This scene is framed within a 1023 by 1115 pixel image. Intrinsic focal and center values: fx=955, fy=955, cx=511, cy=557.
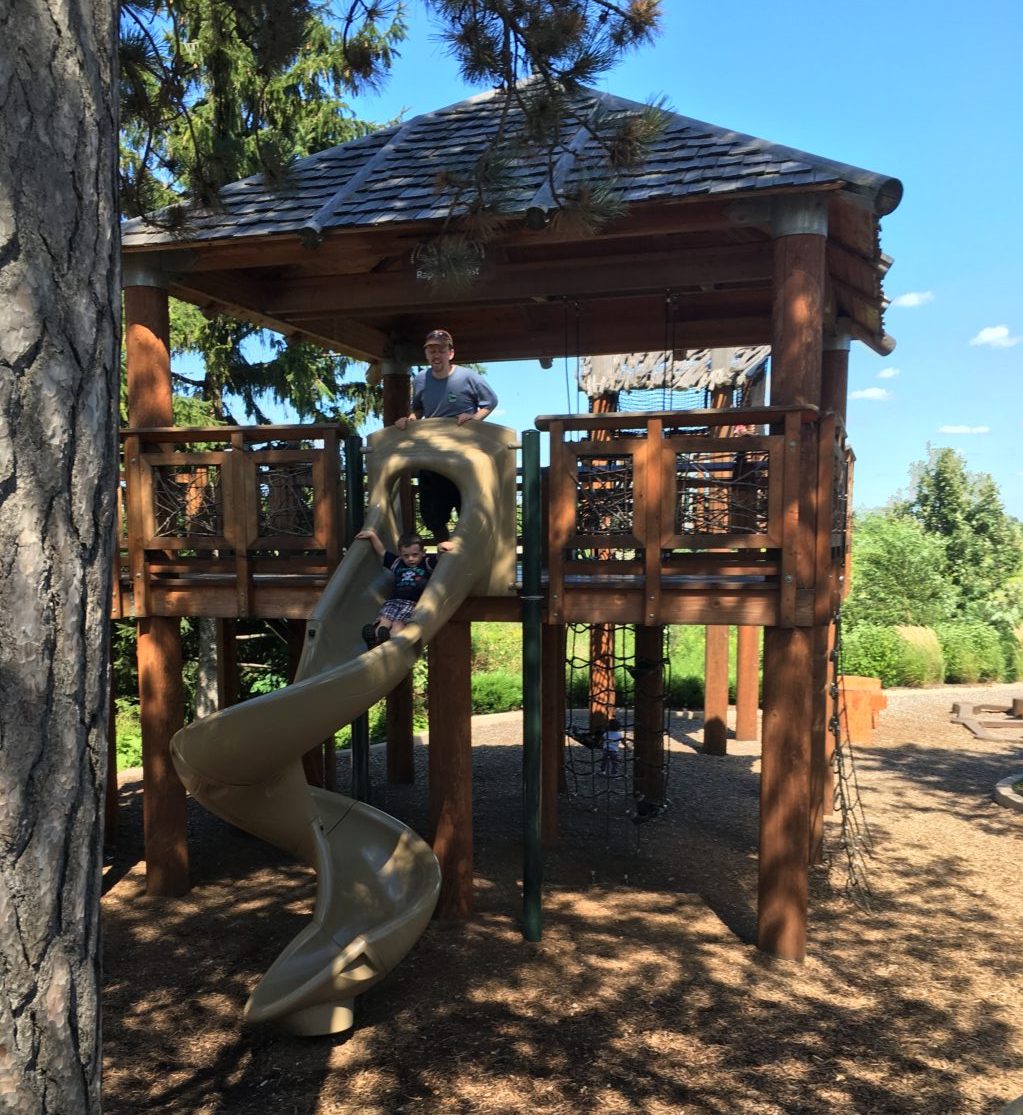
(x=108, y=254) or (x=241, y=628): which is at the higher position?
(x=108, y=254)

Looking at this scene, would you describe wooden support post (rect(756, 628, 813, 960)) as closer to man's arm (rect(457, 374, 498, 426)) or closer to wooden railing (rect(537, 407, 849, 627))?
wooden railing (rect(537, 407, 849, 627))

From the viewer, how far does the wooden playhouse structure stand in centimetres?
556

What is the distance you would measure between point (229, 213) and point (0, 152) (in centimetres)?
565

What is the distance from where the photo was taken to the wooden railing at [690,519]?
17.8 feet

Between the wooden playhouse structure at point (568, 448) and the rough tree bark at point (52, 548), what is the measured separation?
387 centimetres

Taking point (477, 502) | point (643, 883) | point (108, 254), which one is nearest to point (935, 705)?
point (643, 883)

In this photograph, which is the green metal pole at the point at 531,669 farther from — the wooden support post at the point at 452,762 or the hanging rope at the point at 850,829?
the hanging rope at the point at 850,829

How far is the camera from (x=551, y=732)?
8133 mm

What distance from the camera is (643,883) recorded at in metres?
7.08

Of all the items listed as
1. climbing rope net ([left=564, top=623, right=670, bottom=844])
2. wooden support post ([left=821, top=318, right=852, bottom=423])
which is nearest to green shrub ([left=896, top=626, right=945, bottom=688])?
climbing rope net ([left=564, top=623, right=670, bottom=844])

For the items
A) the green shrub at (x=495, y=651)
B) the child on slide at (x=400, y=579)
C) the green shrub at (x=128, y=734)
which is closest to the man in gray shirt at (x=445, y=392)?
the child on slide at (x=400, y=579)

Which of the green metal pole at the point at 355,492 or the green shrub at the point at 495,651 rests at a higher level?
the green metal pole at the point at 355,492

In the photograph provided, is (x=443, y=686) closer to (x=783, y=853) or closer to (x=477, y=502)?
(x=477, y=502)

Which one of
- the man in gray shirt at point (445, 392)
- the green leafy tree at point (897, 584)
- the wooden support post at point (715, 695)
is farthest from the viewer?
the green leafy tree at point (897, 584)
